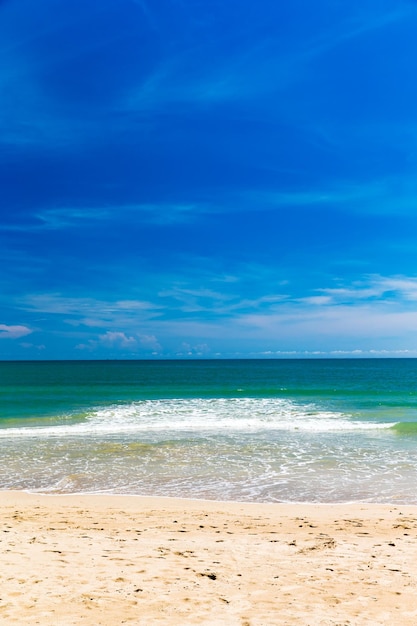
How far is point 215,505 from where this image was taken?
34.5 ft

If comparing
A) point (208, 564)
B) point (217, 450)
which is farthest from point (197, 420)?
point (208, 564)

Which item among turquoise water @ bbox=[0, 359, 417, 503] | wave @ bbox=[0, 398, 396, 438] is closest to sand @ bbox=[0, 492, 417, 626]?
turquoise water @ bbox=[0, 359, 417, 503]

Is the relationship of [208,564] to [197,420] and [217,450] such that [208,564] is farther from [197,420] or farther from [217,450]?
[197,420]

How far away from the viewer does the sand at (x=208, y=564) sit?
17.0ft

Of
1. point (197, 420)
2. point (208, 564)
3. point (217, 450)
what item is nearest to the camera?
point (208, 564)

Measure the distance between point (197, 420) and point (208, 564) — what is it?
19.5 metres

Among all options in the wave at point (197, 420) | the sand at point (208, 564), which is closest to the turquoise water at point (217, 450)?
the wave at point (197, 420)

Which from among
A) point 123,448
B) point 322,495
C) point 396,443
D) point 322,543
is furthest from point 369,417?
point 322,543

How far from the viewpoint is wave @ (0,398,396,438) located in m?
22.6

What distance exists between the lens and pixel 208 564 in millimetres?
6680

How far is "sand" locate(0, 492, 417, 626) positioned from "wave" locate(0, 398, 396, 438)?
1240cm

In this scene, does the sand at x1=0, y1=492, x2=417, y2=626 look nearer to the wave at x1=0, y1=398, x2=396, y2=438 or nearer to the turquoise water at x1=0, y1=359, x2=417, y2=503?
the turquoise water at x1=0, y1=359, x2=417, y2=503

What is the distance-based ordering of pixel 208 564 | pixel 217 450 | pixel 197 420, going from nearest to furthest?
pixel 208 564 → pixel 217 450 → pixel 197 420

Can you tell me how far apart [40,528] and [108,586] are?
11.0 feet
